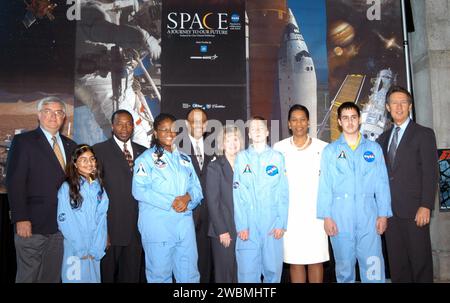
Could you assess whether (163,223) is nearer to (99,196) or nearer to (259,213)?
(99,196)

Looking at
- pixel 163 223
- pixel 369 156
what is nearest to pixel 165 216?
pixel 163 223

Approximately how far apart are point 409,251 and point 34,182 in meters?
3.44

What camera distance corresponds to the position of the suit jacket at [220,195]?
11.5ft

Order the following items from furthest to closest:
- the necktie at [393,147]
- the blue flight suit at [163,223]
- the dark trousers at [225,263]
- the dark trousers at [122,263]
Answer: the dark trousers at [122,263], the necktie at [393,147], the dark trousers at [225,263], the blue flight suit at [163,223]

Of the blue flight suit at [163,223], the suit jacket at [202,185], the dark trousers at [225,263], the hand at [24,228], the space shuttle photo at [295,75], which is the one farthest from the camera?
the space shuttle photo at [295,75]

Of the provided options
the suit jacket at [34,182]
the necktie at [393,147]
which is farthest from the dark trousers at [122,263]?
the necktie at [393,147]

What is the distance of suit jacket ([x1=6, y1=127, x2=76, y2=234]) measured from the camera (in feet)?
11.2

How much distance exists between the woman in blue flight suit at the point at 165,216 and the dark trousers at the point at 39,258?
834mm

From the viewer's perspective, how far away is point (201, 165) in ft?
12.7

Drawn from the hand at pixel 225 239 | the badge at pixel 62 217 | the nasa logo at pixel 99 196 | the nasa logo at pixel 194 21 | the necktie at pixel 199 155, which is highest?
the nasa logo at pixel 194 21

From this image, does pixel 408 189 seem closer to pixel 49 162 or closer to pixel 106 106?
pixel 49 162

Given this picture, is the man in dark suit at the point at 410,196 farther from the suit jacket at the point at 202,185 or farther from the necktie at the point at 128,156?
the necktie at the point at 128,156

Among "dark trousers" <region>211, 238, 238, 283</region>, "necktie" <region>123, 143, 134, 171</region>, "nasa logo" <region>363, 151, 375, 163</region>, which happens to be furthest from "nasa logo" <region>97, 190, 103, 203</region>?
"nasa logo" <region>363, 151, 375, 163</region>

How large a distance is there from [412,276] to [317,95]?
270cm
